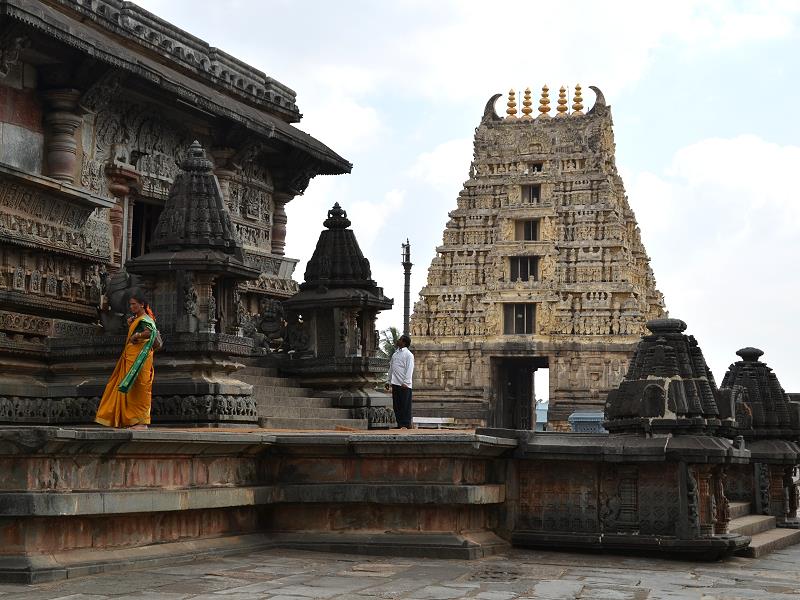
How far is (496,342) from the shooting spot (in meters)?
52.1

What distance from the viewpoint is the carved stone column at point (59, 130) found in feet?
48.8

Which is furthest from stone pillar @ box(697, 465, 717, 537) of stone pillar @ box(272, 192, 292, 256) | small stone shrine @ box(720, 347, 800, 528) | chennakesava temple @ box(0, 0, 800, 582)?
stone pillar @ box(272, 192, 292, 256)

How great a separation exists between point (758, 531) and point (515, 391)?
1608 inches

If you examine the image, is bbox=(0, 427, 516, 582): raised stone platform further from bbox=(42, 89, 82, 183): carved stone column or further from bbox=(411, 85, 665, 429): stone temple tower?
bbox=(411, 85, 665, 429): stone temple tower

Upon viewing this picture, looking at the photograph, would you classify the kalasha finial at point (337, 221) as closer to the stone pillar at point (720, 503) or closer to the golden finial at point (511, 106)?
the stone pillar at point (720, 503)

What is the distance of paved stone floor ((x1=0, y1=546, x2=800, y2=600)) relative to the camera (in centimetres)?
795

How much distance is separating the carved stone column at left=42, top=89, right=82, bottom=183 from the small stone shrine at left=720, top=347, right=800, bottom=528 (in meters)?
8.98

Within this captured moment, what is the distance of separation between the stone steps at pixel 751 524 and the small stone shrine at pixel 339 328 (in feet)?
15.8

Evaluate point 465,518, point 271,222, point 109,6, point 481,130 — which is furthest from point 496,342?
point 465,518

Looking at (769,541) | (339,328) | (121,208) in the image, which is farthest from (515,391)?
(769,541)

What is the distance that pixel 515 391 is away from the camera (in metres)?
55.6

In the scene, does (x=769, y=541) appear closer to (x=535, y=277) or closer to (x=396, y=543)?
(x=396, y=543)

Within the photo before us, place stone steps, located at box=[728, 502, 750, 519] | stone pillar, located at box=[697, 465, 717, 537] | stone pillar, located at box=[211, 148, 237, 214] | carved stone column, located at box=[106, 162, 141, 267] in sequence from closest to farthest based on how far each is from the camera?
stone pillar, located at box=[697, 465, 717, 537], stone steps, located at box=[728, 502, 750, 519], carved stone column, located at box=[106, 162, 141, 267], stone pillar, located at box=[211, 148, 237, 214]

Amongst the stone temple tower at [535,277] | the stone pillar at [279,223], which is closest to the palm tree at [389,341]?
the stone temple tower at [535,277]
